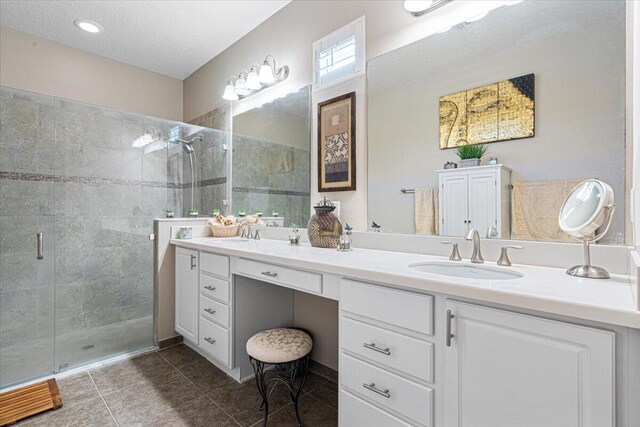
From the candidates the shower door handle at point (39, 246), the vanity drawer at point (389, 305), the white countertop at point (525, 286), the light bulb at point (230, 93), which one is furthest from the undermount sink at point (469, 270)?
the shower door handle at point (39, 246)

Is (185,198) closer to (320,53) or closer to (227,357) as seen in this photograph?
(227,357)

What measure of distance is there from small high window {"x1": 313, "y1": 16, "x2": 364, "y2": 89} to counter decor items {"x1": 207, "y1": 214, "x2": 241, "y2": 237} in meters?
1.28

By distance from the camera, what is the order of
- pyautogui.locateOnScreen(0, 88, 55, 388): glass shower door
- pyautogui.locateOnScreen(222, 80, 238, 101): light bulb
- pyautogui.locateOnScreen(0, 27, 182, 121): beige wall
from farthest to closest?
1. pyautogui.locateOnScreen(222, 80, 238, 101): light bulb
2. pyautogui.locateOnScreen(0, 27, 182, 121): beige wall
3. pyautogui.locateOnScreen(0, 88, 55, 388): glass shower door

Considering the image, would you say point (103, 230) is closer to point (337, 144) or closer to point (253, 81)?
point (253, 81)

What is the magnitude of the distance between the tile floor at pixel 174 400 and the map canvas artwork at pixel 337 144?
1.25m

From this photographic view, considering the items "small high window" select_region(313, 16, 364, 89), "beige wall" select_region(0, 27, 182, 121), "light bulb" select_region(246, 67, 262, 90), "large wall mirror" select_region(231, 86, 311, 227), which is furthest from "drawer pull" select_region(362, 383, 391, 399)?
"beige wall" select_region(0, 27, 182, 121)

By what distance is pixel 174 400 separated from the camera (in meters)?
1.73

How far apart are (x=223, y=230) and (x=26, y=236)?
1.24 meters

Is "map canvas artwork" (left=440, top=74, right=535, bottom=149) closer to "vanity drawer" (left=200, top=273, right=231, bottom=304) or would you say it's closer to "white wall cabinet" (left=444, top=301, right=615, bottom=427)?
"white wall cabinet" (left=444, top=301, right=615, bottom=427)

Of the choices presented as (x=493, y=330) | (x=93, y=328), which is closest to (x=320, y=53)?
(x=493, y=330)

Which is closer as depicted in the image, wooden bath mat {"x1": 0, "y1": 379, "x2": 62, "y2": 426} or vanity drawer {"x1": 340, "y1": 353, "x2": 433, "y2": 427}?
vanity drawer {"x1": 340, "y1": 353, "x2": 433, "y2": 427}

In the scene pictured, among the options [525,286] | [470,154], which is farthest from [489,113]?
[525,286]

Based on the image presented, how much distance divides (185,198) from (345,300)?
80.4 inches

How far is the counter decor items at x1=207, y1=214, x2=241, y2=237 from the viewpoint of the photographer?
258cm
